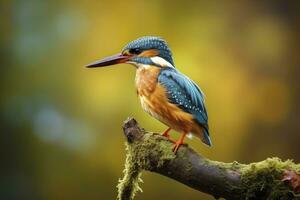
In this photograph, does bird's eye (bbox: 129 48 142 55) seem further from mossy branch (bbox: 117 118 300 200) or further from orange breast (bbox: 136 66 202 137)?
mossy branch (bbox: 117 118 300 200)

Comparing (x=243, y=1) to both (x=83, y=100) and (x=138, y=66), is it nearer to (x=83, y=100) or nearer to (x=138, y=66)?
(x=83, y=100)

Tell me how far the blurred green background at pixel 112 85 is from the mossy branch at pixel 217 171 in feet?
7.69

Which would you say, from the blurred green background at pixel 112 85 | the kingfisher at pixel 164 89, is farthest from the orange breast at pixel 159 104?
the blurred green background at pixel 112 85

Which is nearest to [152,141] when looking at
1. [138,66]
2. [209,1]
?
[138,66]

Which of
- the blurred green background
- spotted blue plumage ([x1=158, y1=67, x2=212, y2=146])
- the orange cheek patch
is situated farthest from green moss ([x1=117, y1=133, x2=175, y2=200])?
the blurred green background

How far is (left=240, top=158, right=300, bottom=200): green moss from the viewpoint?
73.2 inches

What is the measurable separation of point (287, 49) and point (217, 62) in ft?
1.73

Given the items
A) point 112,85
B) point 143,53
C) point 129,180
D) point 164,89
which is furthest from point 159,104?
point 112,85

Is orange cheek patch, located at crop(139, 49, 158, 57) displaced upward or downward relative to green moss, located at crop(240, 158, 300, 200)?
upward

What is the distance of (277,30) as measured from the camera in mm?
4660

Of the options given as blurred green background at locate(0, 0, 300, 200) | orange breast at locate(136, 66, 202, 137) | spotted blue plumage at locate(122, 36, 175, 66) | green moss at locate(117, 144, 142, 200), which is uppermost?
blurred green background at locate(0, 0, 300, 200)

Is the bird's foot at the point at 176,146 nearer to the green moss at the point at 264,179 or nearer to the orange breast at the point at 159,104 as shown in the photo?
the orange breast at the point at 159,104

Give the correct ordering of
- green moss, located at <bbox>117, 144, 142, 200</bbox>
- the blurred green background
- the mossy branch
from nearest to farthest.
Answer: the mossy branch < green moss, located at <bbox>117, 144, 142, 200</bbox> < the blurred green background

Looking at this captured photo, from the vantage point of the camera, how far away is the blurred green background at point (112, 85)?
4426 mm
